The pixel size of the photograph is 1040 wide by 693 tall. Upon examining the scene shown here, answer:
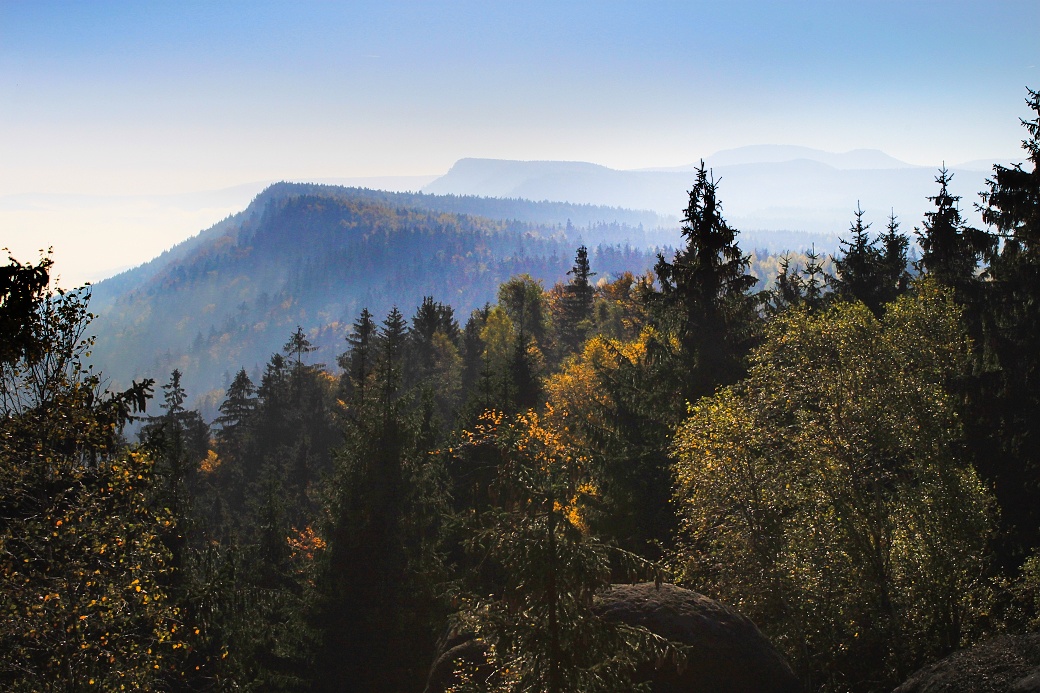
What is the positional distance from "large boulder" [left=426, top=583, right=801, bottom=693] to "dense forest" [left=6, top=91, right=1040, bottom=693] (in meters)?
0.61

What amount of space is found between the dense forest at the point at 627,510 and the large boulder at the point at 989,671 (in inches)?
116

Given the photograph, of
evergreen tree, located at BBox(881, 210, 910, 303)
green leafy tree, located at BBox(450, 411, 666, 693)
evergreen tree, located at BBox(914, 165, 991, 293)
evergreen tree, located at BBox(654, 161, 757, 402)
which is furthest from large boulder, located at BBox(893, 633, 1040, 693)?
evergreen tree, located at BBox(881, 210, 910, 303)

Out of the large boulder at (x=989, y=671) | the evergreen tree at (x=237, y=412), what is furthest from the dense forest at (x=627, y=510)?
the evergreen tree at (x=237, y=412)

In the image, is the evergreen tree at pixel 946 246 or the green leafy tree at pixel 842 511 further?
the evergreen tree at pixel 946 246

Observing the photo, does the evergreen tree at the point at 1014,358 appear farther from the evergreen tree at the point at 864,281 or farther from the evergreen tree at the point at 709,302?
the evergreen tree at the point at 864,281

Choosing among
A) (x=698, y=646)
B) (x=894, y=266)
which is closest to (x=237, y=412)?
(x=894, y=266)

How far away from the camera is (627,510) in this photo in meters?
26.3

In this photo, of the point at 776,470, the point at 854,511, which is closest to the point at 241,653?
the point at 776,470

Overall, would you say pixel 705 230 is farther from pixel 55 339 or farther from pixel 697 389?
pixel 55 339

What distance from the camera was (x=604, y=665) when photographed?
10.3 metres

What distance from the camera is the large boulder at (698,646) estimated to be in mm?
14047

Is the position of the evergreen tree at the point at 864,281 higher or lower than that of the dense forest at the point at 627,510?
higher

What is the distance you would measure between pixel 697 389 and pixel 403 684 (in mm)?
14617

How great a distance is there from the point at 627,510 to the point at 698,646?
39.2 ft
